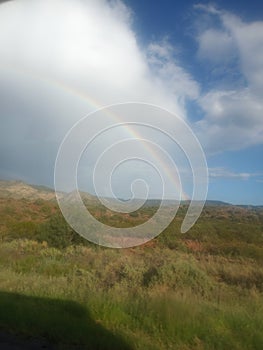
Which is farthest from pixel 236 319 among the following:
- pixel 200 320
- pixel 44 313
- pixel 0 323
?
pixel 0 323

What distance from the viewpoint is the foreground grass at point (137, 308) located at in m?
6.41

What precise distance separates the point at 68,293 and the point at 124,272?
116 inches

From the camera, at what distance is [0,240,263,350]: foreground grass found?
21.0 ft

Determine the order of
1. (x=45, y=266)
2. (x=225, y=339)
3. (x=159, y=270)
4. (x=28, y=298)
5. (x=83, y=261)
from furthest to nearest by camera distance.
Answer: (x=83, y=261) → (x=45, y=266) → (x=159, y=270) → (x=28, y=298) → (x=225, y=339)

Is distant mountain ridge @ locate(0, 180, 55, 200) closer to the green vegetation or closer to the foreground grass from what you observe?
the green vegetation

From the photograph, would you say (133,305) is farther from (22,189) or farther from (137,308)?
(22,189)

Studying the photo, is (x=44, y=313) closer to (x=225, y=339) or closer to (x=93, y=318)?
(x=93, y=318)

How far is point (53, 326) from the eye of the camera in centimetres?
694

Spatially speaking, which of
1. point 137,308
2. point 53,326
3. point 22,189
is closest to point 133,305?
point 137,308

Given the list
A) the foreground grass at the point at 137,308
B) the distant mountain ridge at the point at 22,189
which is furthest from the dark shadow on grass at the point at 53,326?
the distant mountain ridge at the point at 22,189

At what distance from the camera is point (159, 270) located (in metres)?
11.1

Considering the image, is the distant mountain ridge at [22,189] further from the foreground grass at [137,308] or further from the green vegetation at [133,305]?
the foreground grass at [137,308]

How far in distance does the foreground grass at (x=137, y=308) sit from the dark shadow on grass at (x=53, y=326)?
0.6 inches

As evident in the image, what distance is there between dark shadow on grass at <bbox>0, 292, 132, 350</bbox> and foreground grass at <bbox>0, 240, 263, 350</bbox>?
15 mm
